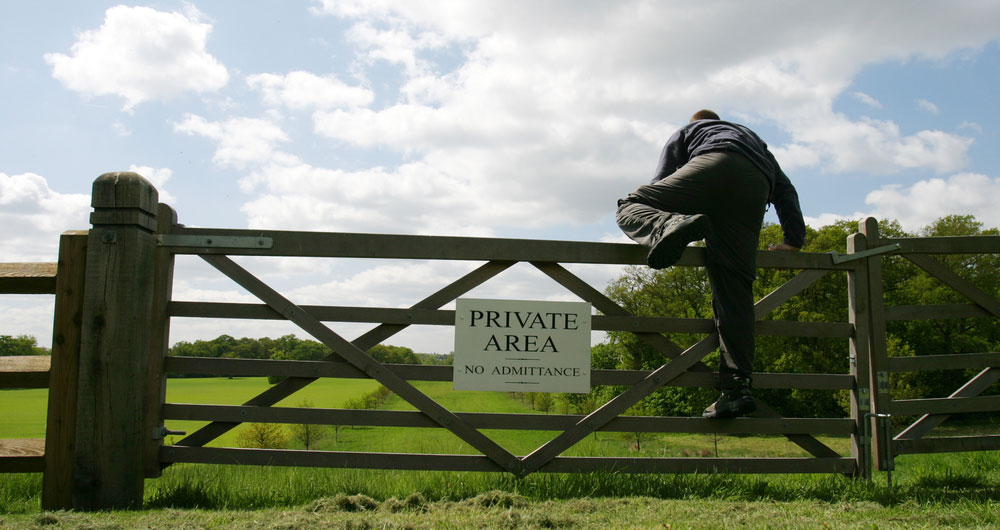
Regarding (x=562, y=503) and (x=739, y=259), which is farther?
(x=739, y=259)

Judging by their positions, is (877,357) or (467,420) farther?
(877,357)

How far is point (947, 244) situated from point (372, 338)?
13.5ft

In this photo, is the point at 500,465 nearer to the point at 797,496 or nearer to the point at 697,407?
the point at 797,496

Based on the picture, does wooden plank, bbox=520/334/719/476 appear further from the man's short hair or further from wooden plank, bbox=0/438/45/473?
wooden plank, bbox=0/438/45/473

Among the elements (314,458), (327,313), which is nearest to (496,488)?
(314,458)

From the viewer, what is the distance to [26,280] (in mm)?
3895

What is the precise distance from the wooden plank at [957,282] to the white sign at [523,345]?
2.53 m

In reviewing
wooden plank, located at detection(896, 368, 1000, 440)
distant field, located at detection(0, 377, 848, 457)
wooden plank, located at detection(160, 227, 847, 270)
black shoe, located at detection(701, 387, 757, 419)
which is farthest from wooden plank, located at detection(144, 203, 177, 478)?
distant field, located at detection(0, 377, 848, 457)

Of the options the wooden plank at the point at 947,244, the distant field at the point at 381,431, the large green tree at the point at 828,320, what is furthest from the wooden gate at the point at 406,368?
the large green tree at the point at 828,320

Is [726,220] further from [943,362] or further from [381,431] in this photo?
[381,431]

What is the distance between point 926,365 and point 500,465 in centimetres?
314

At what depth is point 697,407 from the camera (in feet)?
124

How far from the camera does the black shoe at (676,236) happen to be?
3695 millimetres

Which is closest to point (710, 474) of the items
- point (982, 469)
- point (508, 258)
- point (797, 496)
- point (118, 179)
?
point (797, 496)
